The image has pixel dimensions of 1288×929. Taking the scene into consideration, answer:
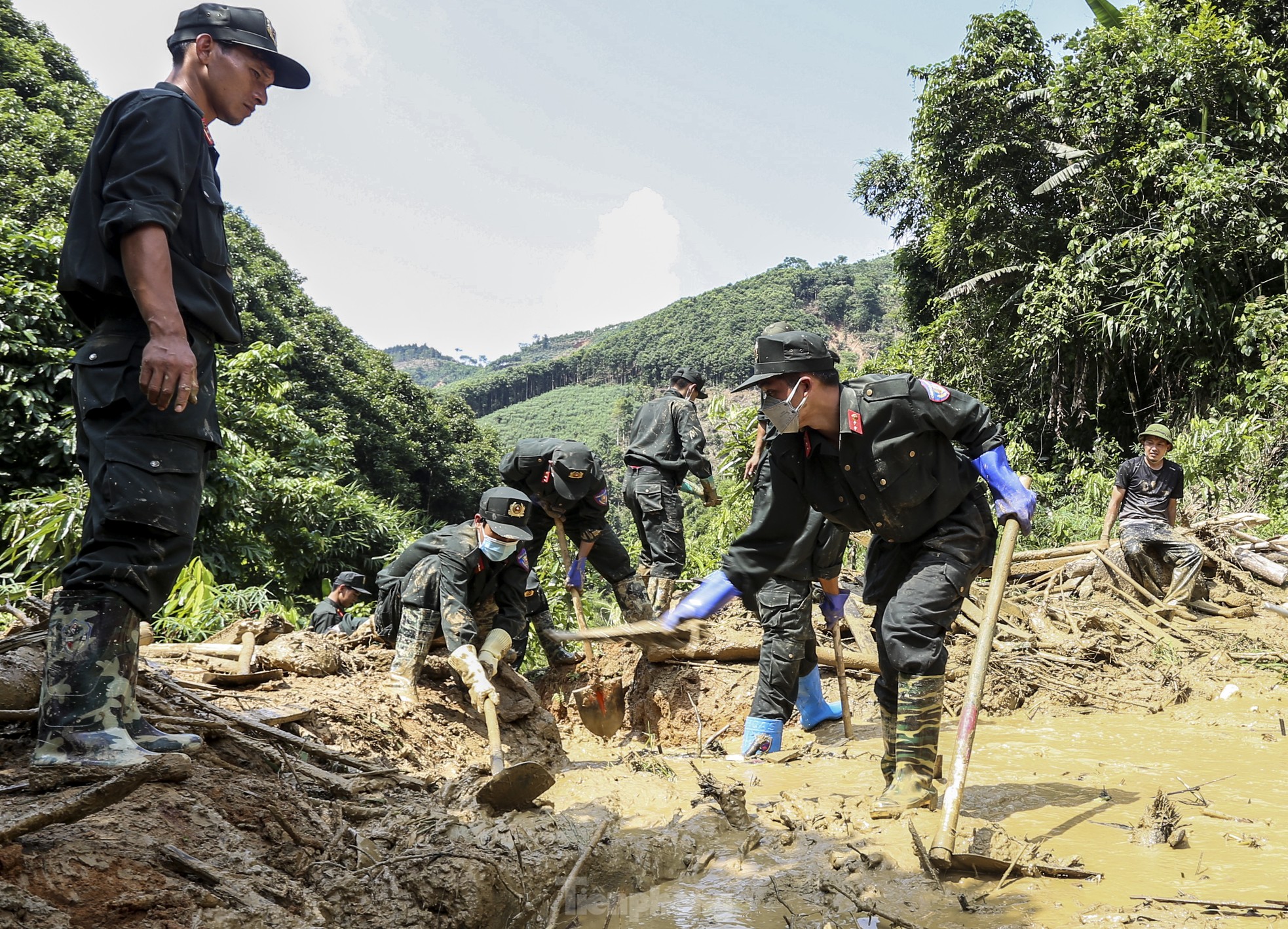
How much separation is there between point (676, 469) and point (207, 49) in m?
4.89

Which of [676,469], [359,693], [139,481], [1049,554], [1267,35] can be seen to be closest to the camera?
[139,481]

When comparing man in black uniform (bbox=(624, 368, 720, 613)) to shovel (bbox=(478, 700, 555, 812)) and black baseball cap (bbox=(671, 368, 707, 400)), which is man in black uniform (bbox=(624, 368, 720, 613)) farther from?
shovel (bbox=(478, 700, 555, 812))

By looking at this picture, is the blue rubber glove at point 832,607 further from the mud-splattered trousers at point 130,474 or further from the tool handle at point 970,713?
the mud-splattered trousers at point 130,474

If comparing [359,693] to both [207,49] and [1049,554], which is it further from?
[1049,554]

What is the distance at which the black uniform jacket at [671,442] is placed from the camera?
23.0 ft

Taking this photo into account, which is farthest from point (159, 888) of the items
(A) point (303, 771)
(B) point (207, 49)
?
(B) point (207, 49)

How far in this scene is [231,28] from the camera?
8.17ft

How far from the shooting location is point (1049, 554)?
8.43m

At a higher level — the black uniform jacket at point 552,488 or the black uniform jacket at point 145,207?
the black uniform jacket at point 145,207

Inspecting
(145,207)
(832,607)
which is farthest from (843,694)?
(145,207)

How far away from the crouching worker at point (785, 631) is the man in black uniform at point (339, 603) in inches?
172

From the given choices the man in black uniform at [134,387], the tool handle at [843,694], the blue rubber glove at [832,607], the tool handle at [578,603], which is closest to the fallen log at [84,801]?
the man in black uniform at [134,387]

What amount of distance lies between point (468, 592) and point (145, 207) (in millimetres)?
2931

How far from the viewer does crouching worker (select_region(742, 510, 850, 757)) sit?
4449 millimetres
